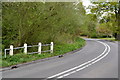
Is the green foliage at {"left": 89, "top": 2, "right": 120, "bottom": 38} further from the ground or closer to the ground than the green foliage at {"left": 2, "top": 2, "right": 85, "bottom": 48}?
further from the ground

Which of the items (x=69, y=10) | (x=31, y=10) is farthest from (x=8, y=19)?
(x=69, y=10)

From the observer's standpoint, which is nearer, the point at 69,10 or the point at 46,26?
the point at 46,26

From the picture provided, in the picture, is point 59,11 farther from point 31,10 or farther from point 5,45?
point 5,45

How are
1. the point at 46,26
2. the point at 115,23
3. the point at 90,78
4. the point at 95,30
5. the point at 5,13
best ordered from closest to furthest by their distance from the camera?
the point at 90,78
the point at 5,13
the point at 46,26
the point at 115,23
the point at 95,30

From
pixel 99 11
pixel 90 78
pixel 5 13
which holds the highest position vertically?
pixel 99 11

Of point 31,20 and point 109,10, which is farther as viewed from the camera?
point 109,10

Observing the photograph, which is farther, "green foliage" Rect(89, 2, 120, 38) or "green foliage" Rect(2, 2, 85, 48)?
"green foliage" Rect(89, 2, 120, 38)

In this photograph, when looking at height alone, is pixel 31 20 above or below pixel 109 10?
below

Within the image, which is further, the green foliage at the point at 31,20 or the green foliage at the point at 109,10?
the green foliage at the point at 109,10

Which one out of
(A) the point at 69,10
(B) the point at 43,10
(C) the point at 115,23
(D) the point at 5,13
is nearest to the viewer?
(D) the point at 5,13

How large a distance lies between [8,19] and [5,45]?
2.76 m

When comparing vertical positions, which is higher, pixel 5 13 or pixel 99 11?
pixel 99 11

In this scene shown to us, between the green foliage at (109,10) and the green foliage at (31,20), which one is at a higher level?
the green foliage at (109,10)

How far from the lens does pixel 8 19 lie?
16.7 m
